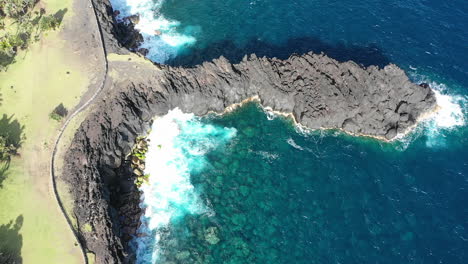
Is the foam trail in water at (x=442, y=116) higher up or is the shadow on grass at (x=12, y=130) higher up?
the shadow on grass at (x=12, y=130)

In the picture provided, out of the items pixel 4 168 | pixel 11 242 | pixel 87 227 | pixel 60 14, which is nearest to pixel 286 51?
pixel 60 14

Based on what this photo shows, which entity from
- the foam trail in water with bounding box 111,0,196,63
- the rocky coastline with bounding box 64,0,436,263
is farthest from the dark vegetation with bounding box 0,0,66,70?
the foam trail in water with bounding box 111,0,196,63

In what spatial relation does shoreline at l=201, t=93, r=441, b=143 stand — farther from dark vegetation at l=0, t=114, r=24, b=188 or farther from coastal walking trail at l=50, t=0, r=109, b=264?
dark vegetation at l=0, t=114, r=24, b=188

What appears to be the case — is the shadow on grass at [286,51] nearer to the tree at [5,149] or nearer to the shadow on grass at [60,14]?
the shadow on grass at [60,14]

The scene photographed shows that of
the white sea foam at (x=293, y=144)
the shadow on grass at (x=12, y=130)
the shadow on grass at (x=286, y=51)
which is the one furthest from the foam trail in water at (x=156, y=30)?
the white sea foam at (x=293, y=144)

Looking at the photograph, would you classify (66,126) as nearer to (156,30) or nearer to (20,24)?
(20,24)

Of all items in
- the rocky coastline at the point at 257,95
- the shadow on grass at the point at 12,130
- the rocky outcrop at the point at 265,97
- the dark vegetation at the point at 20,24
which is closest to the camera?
the shadow on grass at the point at 12,130
